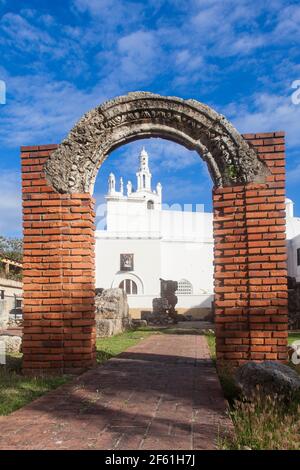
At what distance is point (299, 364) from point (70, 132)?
14.8 ft

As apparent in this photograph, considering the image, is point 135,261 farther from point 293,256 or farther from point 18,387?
A: point 18,387

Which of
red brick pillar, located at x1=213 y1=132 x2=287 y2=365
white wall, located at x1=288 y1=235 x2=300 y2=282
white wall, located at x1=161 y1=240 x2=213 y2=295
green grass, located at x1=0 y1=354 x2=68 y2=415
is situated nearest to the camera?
green grass, located at x1=0 y1=354 x2=68 y2=415

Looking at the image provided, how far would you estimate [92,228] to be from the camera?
6730 millimetres

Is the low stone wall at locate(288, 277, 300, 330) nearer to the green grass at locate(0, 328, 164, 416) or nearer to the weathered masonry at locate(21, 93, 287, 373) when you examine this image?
the weathered masonry at locate(21, 93, 287, 373)

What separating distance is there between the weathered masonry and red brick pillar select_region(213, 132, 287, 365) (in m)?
0.01

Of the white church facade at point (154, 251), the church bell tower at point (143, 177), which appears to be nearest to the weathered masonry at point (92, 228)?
the white church facade at point (154, 251)

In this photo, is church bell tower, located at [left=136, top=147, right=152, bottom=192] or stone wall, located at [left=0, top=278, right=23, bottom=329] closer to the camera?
stone wall, located at [left=0, top=278, right=23, bottom=329]

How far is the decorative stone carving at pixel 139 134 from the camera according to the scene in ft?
21.5

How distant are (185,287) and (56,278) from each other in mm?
35403

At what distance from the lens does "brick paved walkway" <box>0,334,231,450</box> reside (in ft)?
10.7

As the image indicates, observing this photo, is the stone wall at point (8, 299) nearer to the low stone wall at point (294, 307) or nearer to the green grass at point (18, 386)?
the low stone wall at point (294, 307)

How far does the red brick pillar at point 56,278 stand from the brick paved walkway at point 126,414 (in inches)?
21.0

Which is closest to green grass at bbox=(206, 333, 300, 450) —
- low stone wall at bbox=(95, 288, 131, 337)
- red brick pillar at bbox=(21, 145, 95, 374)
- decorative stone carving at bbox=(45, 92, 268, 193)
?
red brick pillar at bbox=(21, 145, 95, 374)
